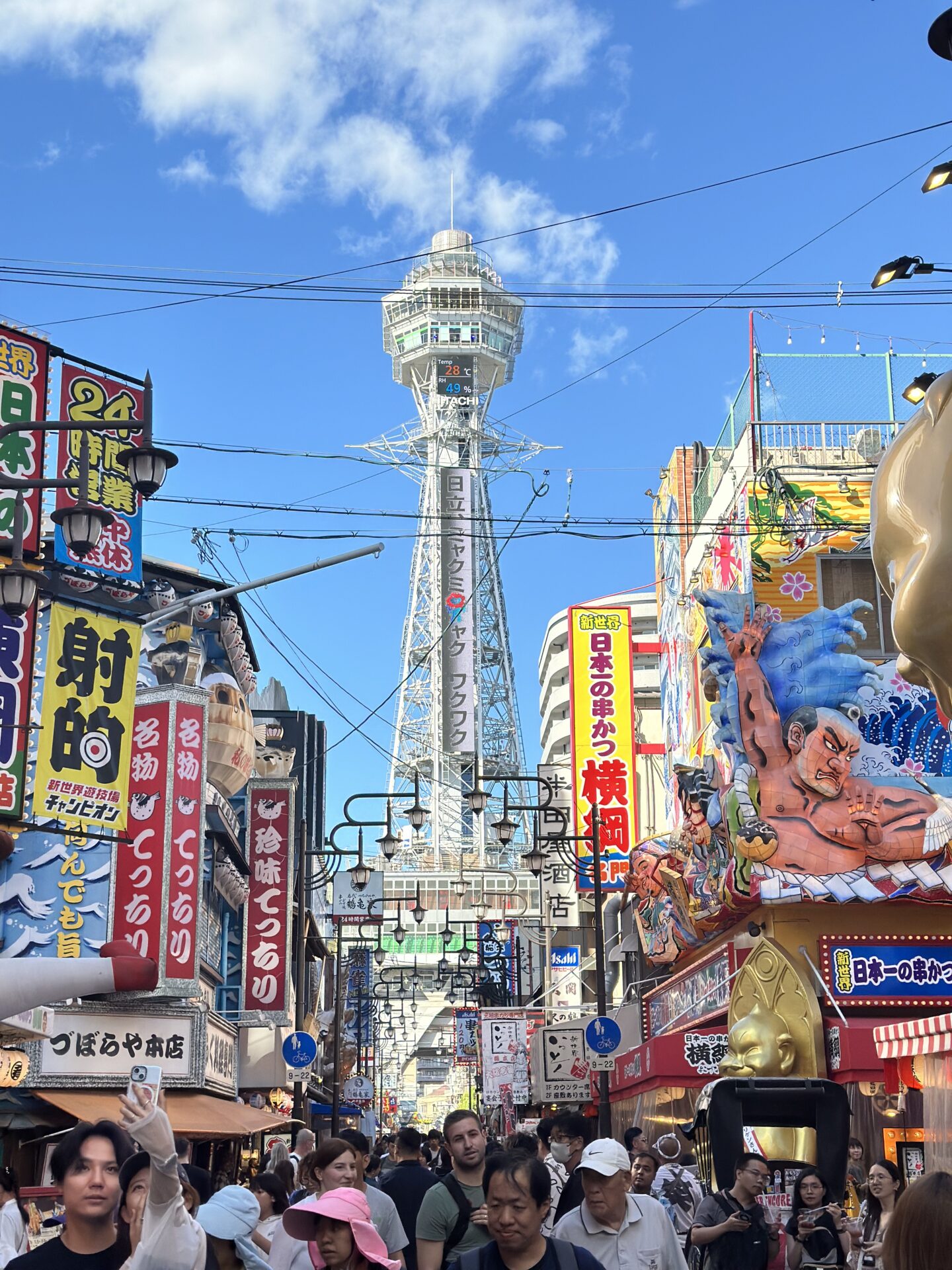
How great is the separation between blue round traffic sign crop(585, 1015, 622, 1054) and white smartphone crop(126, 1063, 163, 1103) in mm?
18380

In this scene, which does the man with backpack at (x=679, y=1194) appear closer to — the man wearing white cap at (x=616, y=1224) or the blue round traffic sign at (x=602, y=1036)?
the man wearing white cap at (x=616, y=1224)

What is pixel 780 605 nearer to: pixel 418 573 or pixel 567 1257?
pixel 567 1257

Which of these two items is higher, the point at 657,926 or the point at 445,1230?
the point at 657,926

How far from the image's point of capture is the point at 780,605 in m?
25.1

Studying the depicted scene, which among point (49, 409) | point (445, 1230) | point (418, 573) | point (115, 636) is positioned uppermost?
point (418, 573)

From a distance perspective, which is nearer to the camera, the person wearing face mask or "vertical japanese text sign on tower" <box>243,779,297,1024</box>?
the person wearing face mask

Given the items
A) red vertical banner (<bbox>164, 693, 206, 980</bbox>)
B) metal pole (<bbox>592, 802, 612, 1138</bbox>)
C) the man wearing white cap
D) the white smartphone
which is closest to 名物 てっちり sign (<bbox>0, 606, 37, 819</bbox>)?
the man wearing white cap

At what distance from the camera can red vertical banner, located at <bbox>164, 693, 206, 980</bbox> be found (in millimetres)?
23969

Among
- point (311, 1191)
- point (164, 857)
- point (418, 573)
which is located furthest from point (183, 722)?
point (418, 573)

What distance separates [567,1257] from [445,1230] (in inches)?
88.3

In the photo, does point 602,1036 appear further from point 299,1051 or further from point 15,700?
point 15,700

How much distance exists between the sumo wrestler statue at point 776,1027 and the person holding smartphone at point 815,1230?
13.2 m

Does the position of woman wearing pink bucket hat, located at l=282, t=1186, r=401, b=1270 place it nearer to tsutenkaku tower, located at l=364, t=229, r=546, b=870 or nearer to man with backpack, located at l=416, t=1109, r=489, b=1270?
man with backpack, located at l=416, t=1109, r=489, b=1270

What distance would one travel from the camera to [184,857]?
78.9ft
